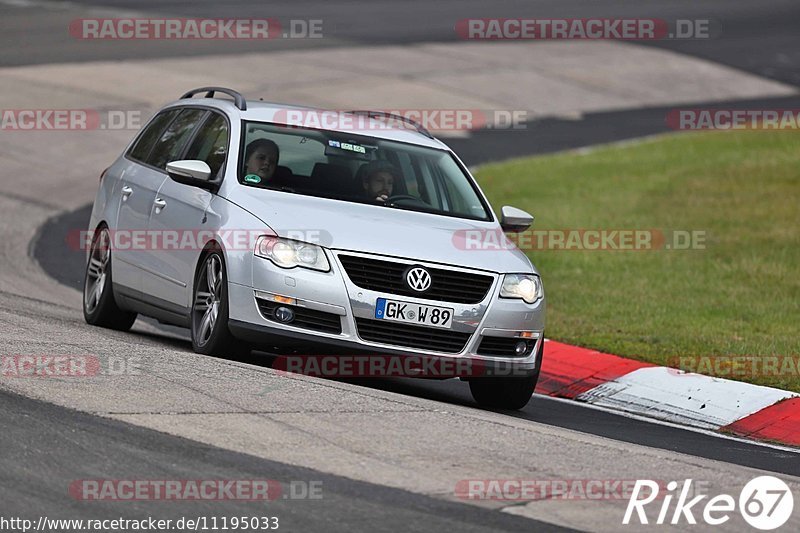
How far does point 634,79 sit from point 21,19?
516 inches

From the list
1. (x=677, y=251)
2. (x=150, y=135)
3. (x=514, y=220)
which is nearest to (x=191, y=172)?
(x=150, y=135)

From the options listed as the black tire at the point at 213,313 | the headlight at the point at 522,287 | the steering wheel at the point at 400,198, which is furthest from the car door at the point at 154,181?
the headlight at the point at 522,287

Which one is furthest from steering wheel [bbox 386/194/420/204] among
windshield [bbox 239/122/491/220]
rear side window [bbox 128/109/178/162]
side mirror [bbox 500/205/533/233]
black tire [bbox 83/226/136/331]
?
black tire [bbox 83/226/136/331]

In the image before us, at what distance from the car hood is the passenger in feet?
0.66

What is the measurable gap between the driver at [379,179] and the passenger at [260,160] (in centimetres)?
62

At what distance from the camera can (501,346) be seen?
32.2 ft

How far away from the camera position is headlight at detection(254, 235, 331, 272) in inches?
370

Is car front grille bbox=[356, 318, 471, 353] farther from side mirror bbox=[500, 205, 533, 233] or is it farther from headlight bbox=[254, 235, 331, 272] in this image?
side mirror bbox=[500, 205, 533, 233]

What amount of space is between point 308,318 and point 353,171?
1.52 metres

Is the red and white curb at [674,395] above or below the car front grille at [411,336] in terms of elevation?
below

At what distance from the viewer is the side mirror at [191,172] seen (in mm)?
10195

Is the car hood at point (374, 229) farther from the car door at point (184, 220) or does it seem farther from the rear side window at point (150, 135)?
the rear side window at point (150, 135)

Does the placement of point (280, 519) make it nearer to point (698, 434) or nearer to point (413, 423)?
point (413, 423)

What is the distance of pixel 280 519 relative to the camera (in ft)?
21.1
